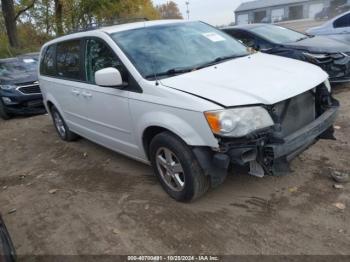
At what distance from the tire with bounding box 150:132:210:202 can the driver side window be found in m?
0.89

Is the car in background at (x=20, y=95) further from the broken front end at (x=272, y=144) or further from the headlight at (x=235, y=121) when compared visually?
the headlight at (x=235, y=121)

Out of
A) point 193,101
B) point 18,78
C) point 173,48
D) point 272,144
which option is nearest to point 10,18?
point 18,78

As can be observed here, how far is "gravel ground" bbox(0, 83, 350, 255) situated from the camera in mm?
3188

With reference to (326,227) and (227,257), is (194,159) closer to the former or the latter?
(227,257)

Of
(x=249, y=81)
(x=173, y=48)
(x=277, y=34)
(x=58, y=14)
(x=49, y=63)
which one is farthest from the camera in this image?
(x=58, y=14)

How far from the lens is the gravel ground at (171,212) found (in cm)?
319

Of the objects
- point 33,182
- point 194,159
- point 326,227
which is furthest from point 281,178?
point 33,182

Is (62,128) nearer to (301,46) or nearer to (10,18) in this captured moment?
(301,46)

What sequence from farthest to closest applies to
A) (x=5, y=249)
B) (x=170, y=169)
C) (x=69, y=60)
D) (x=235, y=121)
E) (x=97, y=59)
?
1. (x=69, y=60)
2. (x=97, y=59)
3. (x=170, y=169)
4. (x=235, y=121)
5. (x=5, y=249)

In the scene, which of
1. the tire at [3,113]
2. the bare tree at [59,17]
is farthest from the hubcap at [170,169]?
the bare tree at [59,17]

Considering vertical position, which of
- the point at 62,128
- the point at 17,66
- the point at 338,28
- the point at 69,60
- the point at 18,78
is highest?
the point at 69,60

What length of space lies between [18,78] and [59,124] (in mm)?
3453

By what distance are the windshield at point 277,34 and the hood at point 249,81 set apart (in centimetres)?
414

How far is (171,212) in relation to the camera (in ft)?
12.2
